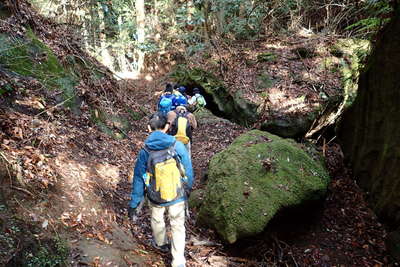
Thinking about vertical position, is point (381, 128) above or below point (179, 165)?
above

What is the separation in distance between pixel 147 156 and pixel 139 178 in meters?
0.37

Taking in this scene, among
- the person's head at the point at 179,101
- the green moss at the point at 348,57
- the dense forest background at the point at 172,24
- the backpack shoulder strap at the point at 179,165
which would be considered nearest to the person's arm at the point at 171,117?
the person's head at the point at 179,101

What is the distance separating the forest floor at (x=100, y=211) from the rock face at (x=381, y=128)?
828 mm

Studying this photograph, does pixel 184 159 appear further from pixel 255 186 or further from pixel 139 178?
pixel 255 186

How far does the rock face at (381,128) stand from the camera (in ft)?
14.7

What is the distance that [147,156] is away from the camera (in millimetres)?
4023

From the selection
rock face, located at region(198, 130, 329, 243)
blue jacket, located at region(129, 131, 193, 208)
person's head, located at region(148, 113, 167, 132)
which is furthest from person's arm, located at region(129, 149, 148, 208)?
rock face, located at region(198, 130, 329, 243)

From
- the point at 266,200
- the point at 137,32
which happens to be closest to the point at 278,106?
the point at 266,200

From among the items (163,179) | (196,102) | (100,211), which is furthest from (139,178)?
(196,102)

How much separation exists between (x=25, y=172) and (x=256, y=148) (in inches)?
168

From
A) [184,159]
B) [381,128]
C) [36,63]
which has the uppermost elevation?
[36,63]

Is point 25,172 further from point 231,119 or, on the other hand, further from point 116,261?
point 231,119

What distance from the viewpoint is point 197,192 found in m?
6.70

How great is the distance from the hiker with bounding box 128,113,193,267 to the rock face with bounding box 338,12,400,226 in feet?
A: 10.6
